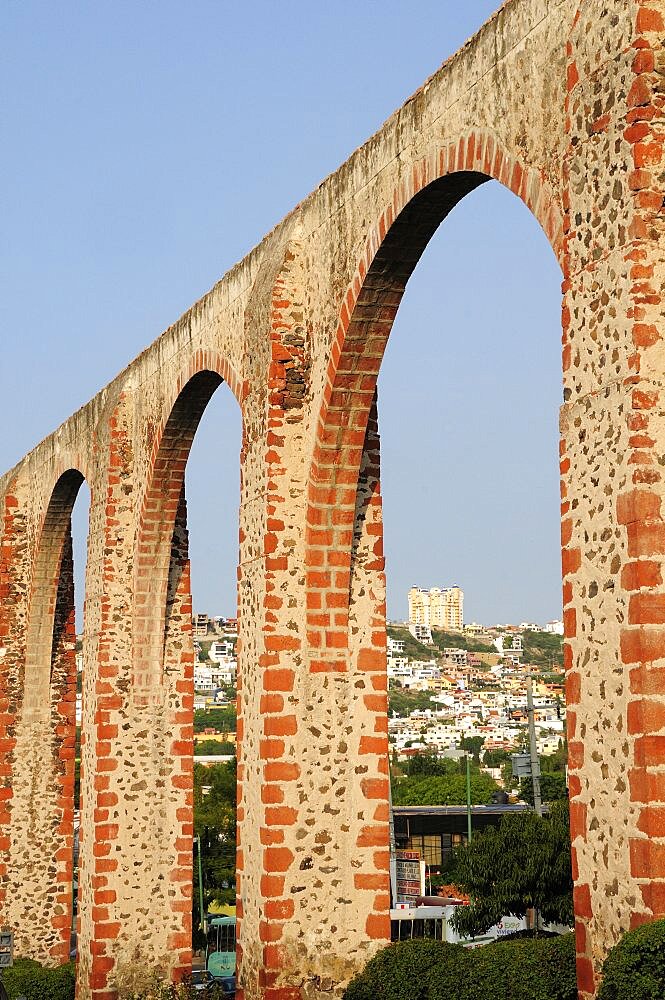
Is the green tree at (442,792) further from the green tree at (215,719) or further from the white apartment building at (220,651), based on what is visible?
the white apartment building at (220,651)

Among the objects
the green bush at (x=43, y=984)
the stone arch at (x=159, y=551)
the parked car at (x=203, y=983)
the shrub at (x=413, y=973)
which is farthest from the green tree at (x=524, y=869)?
the shrub at (x=413, y=973)

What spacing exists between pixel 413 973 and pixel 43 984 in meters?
7.06

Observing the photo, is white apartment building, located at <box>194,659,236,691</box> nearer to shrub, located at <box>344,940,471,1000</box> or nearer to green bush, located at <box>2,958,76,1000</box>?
green bush, located at <box>2,958,76,1000</box>

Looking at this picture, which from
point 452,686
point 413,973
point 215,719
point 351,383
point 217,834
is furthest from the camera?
point 452,686

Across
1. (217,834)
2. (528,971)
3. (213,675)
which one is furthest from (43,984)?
(213,675)

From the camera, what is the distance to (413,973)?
26.2 ft

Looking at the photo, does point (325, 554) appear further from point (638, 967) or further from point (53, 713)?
point (53, 713)

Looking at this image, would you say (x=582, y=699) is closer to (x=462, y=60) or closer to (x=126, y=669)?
(x=462, y=60)

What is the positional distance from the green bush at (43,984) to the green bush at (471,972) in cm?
602

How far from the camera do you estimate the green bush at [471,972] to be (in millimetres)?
6609

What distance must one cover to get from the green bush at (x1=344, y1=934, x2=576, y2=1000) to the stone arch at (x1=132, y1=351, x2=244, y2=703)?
4846 millimetres

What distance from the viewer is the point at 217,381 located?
11508 millimetres

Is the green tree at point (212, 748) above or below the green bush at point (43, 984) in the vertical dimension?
above

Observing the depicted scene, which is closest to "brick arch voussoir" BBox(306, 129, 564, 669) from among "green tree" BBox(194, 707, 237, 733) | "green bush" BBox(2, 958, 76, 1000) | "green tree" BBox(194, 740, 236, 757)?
"green bush" BBox(2, 958, 76, 1000)
